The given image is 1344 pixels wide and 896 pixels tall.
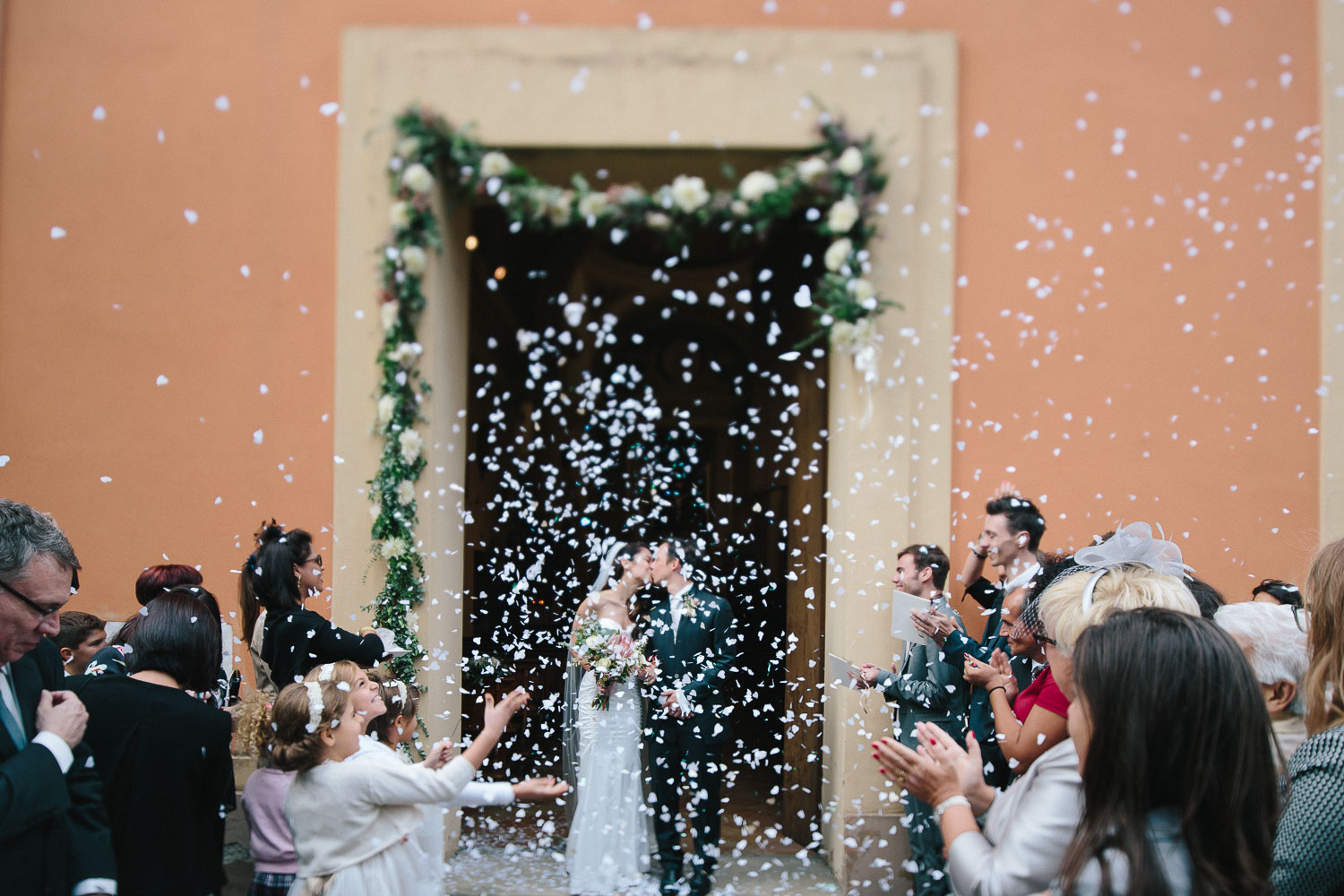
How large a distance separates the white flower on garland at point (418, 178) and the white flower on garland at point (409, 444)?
1.17 metres

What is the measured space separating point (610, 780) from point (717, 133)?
3246 millimetres

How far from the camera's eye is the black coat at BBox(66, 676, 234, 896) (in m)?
2.72

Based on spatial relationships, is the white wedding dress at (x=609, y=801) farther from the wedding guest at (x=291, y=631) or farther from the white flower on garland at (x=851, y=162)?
the white flower on garland at (x=851, y=162)

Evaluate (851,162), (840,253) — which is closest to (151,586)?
(840,253)

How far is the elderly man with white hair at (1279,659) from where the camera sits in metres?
2.34

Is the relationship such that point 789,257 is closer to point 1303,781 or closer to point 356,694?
point 356,694

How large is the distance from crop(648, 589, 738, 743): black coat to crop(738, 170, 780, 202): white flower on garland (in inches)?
78.8

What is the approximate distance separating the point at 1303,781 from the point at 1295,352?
137 inches

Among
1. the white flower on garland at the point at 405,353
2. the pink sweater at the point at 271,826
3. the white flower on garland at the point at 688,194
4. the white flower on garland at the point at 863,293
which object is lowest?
the pink sweater at the point at 271,826

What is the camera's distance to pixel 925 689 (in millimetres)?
4090

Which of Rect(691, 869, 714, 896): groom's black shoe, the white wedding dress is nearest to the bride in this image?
the white wedding dress

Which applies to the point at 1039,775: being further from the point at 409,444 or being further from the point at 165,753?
the point at 409,444

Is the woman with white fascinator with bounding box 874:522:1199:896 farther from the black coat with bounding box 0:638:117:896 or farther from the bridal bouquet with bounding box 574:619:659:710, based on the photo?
the bridal bouquet with bounding box 574:619:659:710

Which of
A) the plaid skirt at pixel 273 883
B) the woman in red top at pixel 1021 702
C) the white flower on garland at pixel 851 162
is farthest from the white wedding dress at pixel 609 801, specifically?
the white flower on garland at pixel 851 162
